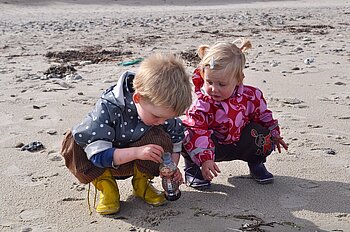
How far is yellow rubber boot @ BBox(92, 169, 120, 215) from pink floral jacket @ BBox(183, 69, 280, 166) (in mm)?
449

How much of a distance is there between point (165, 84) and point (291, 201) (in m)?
0.91

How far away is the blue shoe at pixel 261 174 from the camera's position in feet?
10.8

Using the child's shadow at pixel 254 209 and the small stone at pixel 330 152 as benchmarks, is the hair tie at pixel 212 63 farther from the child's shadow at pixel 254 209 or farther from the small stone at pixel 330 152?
the small stone at pixel 330 152

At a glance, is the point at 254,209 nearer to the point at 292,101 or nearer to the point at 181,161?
the point at 181,161

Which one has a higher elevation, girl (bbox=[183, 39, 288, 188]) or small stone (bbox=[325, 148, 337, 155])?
girl (bbox=[183, 39, 288, 188])

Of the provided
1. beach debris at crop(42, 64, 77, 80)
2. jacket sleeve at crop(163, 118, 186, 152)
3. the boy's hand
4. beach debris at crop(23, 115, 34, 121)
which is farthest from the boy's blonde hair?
beach debris at crop(42, 64, 77, 80)

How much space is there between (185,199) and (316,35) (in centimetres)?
683

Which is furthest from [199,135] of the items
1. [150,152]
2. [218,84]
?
[150,152]

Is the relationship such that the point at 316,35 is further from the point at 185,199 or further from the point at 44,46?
the point at 185,199

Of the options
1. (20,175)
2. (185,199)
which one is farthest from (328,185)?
(20,175)

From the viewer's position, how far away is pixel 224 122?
130 inches

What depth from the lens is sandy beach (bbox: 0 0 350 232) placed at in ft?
9.46

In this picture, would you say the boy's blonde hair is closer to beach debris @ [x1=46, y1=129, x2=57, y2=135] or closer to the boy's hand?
the boy's hand

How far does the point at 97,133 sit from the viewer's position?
2850 mm
